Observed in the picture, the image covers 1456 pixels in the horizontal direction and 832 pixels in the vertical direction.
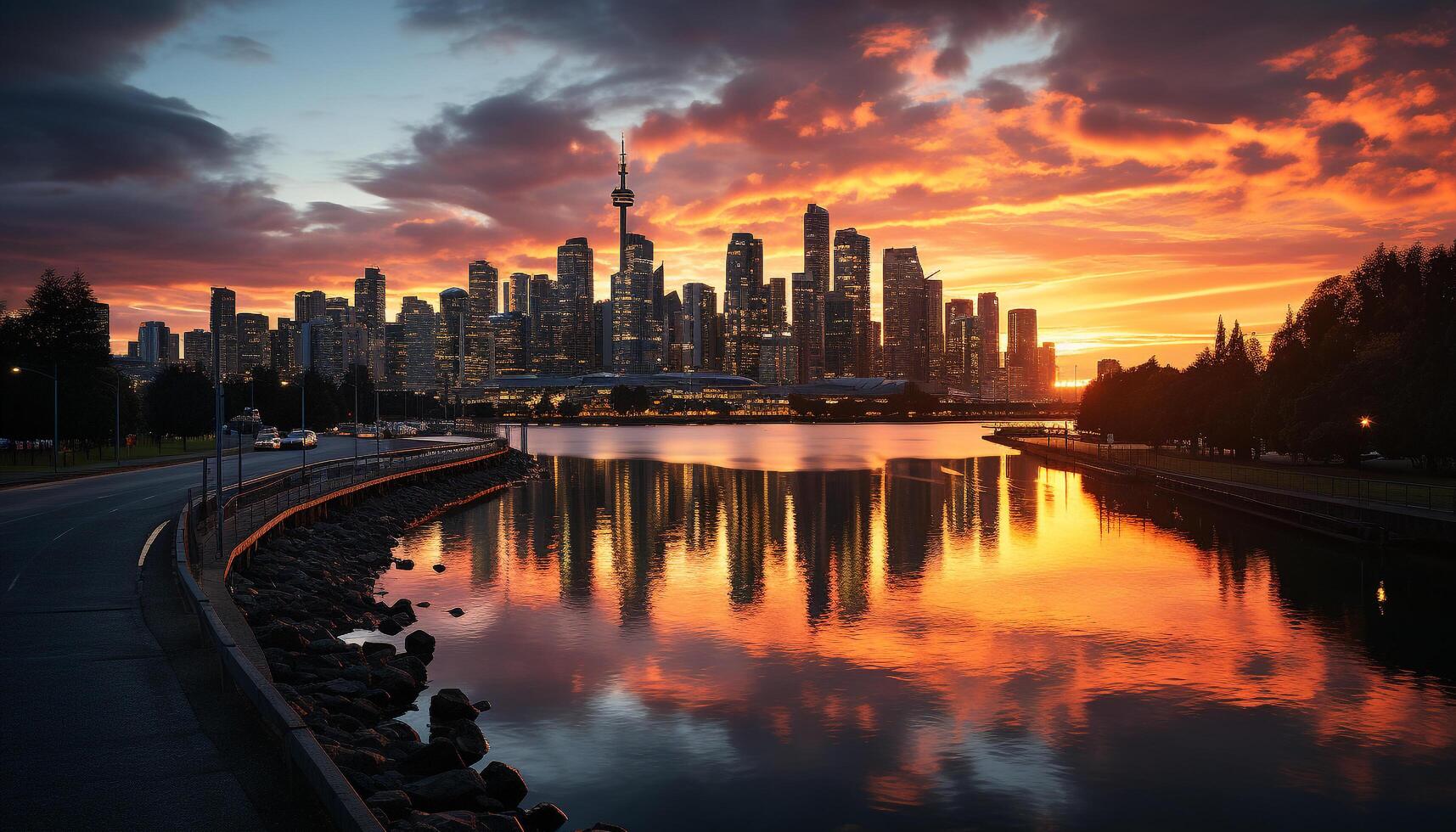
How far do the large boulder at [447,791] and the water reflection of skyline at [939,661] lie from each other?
314 centimetres

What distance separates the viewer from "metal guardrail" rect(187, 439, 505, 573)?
3120 centimetres

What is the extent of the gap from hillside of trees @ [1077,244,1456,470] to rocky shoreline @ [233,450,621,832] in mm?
58602

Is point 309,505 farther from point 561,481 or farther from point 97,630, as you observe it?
point 561,481

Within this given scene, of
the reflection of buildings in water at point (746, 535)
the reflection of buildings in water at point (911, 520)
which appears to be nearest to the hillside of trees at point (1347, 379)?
the reflection of buildings in water at point (911, 520)

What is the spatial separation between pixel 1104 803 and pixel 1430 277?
73.7 m

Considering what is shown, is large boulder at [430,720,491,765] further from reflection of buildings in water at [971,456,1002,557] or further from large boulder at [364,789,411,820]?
reflection of buildings in water at [971,456,1002,557]

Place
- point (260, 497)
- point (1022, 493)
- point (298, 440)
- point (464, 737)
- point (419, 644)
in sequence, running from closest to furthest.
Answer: point (464, 737), point (419, 644), point (260, 497), point (1022, 493), point (298, 440)

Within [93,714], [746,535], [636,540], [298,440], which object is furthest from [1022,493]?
[93,714]

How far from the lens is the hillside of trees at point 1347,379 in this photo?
62.3 meters

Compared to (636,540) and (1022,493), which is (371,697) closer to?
(636,540)

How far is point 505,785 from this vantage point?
1956 centimetres

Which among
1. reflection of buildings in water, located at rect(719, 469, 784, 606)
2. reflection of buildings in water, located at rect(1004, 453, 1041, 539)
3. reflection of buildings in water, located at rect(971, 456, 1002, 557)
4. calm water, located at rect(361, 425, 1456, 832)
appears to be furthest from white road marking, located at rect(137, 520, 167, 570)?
reflection of buildings in water, located at rect(1004, 453, 1041, 539)

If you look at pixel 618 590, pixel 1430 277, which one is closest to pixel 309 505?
pixel 618 590

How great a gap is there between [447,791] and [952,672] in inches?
678
